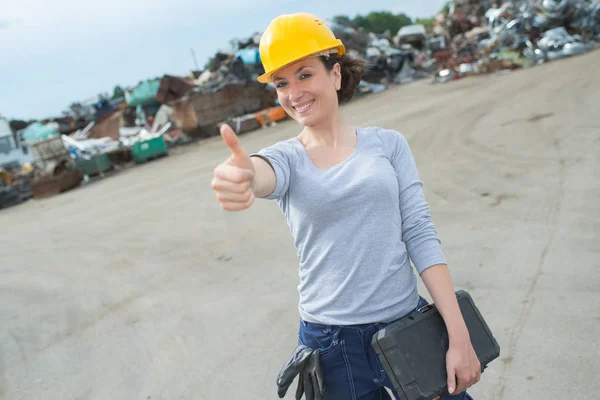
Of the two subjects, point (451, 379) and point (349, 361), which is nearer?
point (451, 379)

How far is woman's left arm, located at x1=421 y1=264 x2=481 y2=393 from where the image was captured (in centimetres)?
151

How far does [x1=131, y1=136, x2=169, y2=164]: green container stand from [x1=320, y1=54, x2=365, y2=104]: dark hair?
14107mm

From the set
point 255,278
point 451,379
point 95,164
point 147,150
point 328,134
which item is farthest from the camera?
point 147,150

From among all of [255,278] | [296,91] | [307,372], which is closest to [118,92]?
[255,278]

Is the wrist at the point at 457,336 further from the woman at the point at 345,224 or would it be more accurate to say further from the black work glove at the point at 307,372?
the black work glove at the point at 307,372

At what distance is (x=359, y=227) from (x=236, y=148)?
486mm

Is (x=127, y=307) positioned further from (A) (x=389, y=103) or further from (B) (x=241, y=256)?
(A) (x=389, y=103)

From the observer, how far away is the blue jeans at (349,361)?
1.62 metres

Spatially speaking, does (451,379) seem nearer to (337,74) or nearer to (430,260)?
(430,260)

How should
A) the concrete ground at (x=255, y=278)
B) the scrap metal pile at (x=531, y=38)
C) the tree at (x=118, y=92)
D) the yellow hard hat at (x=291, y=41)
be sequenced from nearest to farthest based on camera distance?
the yellow hard hat at (x=291, y=41) < the concrete ground at (x=255, y=278) < the scrap metal pile at (x=531, y=38) < the tree at (x=118, y=92)

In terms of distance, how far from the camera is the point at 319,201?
156 centimetres

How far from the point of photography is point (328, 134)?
171 centimetres

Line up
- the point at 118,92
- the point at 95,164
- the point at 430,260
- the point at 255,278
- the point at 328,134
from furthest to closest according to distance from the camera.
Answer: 1. the point at 118,92
2. the point at 95,164
3. the point at 255,278
4. the point at 328,134
5. the point at 430,260

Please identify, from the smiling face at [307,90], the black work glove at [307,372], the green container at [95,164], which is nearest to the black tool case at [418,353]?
the black work glove at [307,372]
